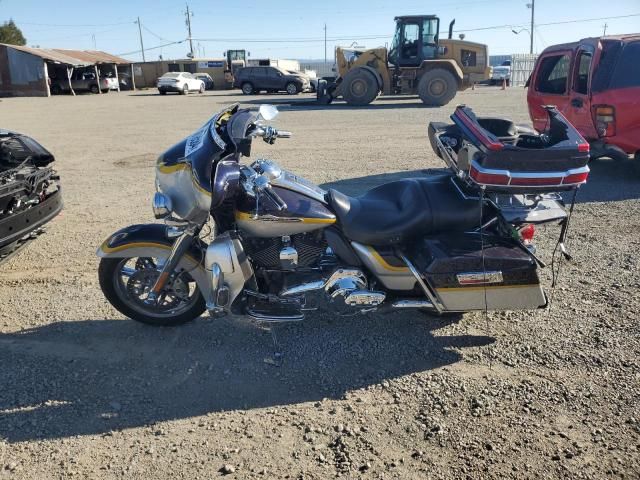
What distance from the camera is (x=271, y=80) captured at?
105 feet

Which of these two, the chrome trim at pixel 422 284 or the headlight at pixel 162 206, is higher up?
the headlight at pixel 162 206

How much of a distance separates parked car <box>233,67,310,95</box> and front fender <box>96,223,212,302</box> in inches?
1169

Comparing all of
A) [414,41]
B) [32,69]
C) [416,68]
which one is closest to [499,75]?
[414,41]

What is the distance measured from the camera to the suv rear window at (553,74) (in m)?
8.30

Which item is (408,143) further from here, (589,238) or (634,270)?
(634,270)

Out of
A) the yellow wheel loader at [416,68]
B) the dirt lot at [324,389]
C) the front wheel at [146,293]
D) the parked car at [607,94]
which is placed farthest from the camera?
the yellow wheel loader at [416,68]

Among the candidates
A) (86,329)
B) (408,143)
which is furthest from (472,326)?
(408,143)

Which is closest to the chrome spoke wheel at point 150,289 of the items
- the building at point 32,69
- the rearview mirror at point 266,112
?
the rearview mirror at point 266,112

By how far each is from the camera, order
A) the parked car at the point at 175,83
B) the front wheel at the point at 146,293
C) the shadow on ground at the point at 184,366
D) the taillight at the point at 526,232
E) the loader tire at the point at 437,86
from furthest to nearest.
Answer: the parked car at the point at 175,83
the loader tire at the point at 437,86
the front wheel at the point at 146,293
the taillight at the point at 526,232
the shadow on ground at the point at 184,366

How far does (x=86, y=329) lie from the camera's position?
3850 millimetres

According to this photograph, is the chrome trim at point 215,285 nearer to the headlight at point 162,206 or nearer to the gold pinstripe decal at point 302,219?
the gold pinstripe decal at point 302,219

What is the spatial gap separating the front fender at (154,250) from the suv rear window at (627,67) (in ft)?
20.7

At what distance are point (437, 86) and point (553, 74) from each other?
10.6 m

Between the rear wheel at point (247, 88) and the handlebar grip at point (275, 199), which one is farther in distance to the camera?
the rear wheel at point (247, 88)
